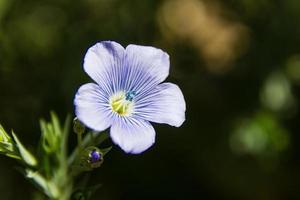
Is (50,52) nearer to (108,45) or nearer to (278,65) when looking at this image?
(278,65)

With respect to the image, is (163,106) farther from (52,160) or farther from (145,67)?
(52,160)

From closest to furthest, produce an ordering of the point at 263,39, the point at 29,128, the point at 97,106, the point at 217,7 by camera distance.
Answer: the point at 97,106
the point at 29,128
the point at 263,39
the point at 217,7

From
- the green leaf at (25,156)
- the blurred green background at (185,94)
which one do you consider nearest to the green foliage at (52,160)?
the green leaf at (25,156)

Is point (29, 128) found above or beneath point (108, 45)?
beneath

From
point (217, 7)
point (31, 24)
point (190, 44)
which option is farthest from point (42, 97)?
point (217, 7)

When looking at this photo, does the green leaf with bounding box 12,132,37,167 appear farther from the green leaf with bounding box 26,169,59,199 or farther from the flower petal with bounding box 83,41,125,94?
the flower petal with bounding box 83,41,125,94

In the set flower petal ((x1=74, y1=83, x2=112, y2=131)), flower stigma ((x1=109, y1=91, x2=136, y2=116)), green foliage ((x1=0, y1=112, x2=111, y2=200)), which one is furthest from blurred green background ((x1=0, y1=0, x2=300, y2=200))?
flower petal ((x1=74, y1=83, x2=112, y2=131))

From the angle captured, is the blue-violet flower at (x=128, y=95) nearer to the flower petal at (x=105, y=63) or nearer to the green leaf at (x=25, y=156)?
the flower petal at (x=105, y=63)

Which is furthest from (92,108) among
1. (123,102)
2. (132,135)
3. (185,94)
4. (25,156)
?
(185,94)
